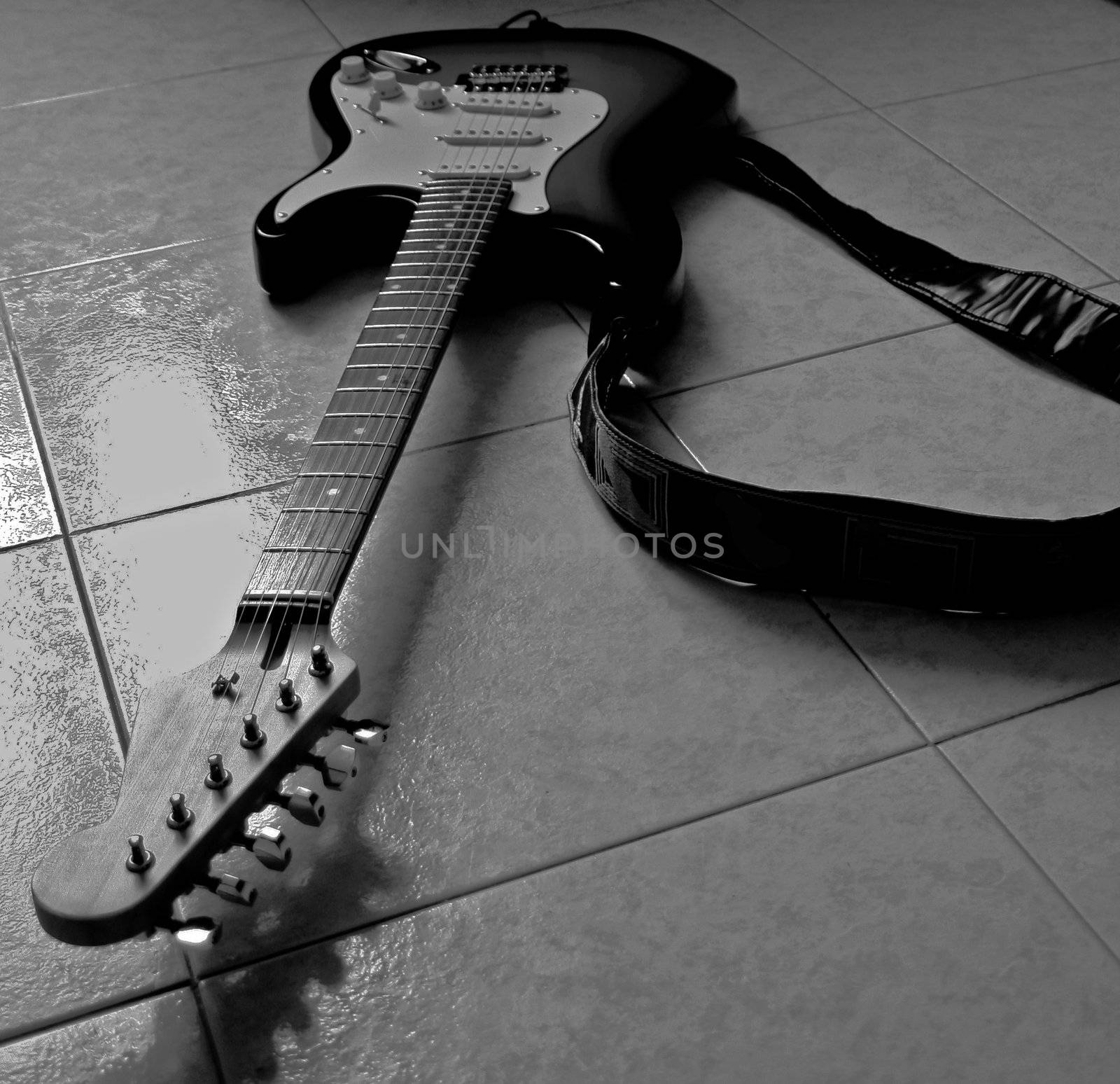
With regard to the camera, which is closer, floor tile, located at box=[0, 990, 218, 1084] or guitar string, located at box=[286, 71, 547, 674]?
floor tile, located at box=[0, 990, 218, 1084]

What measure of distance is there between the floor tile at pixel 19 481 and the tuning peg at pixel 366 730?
1.33ft

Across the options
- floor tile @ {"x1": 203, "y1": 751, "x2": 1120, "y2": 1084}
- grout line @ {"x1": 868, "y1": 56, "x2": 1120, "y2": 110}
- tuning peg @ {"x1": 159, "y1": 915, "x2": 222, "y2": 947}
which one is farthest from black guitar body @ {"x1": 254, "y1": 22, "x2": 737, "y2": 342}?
tuning peg @ {"x1": 159, "y1": 915, "x2": 222, "y2": 947}

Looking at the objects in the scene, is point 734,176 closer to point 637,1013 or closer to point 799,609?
point 799,609

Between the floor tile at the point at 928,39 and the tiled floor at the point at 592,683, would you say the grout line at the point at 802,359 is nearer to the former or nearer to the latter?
the tiled floor at the point at 592,683

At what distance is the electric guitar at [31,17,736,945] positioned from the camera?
2.04ft

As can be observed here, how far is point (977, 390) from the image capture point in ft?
3.48

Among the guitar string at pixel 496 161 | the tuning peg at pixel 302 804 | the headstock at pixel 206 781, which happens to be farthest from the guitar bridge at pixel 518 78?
the tuning peg at pixel 302 804

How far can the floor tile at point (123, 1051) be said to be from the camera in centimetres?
63

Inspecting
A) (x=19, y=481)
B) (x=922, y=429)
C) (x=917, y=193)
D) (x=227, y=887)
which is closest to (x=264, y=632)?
(x=227, y=887)

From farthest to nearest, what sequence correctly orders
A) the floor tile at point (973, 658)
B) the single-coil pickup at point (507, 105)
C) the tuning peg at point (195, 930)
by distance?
the single-coil pickup at point (507, 105)
the floor tile at point (973, 658)
the tuning peg at point (195, 930)

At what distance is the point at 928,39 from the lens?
169 cm

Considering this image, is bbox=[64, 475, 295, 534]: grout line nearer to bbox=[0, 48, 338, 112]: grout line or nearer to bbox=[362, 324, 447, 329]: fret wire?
bbox=[362, 324, 447, 329]: fret wire

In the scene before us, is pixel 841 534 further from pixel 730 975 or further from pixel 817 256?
pixel 817 256

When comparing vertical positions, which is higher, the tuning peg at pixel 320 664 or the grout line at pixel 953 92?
the tuning peg at pixel 320 664
